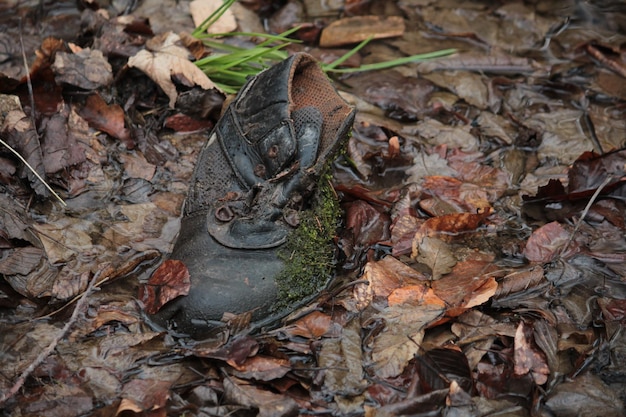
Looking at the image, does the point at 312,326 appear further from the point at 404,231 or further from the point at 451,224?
the point at 451,224

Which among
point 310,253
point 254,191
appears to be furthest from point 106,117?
point 310,253

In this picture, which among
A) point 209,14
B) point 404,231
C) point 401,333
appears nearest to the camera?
point 401,333

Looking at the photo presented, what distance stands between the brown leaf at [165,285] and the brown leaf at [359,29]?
7.82 feet

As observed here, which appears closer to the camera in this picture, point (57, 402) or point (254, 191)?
point (57, 402)

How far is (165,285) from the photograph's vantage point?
2639 millimetres

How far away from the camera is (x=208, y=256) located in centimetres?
267

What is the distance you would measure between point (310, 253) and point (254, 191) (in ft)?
1.16

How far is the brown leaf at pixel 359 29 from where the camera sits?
4.54 meters

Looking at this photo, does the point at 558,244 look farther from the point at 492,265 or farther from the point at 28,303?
the point at 28,303

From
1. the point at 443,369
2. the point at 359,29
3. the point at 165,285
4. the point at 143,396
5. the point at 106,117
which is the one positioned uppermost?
the point at 106,117

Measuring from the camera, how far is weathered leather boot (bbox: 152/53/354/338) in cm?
260

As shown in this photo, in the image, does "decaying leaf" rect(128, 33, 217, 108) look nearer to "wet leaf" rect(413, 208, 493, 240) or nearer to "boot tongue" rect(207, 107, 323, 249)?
"boot tongue" rect(207, 107, 323, 249)

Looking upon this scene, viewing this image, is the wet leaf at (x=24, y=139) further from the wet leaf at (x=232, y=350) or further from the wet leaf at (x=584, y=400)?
the wet leaf at (x=584, y=400)

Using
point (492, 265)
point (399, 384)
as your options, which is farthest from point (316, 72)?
point (399, 384)
